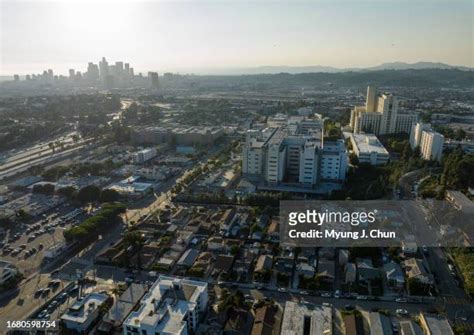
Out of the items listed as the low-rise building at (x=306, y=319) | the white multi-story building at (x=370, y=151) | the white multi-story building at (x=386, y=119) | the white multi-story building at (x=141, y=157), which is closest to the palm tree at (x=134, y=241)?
the low-rise building at (x=306, y=319)

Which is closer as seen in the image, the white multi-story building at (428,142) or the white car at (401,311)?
the white car at (401,311)

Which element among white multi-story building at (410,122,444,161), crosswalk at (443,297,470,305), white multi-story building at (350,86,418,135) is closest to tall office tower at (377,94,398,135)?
white multi-story building at (350,86,418,135)

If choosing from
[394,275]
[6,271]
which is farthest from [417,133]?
[6,271]

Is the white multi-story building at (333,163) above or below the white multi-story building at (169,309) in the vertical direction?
above

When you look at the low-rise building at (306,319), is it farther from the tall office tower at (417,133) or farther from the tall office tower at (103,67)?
the tall office tower at (103,67)

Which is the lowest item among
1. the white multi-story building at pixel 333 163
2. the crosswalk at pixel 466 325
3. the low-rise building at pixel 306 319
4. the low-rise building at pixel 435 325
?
the crosswalk at pixel 466 325
